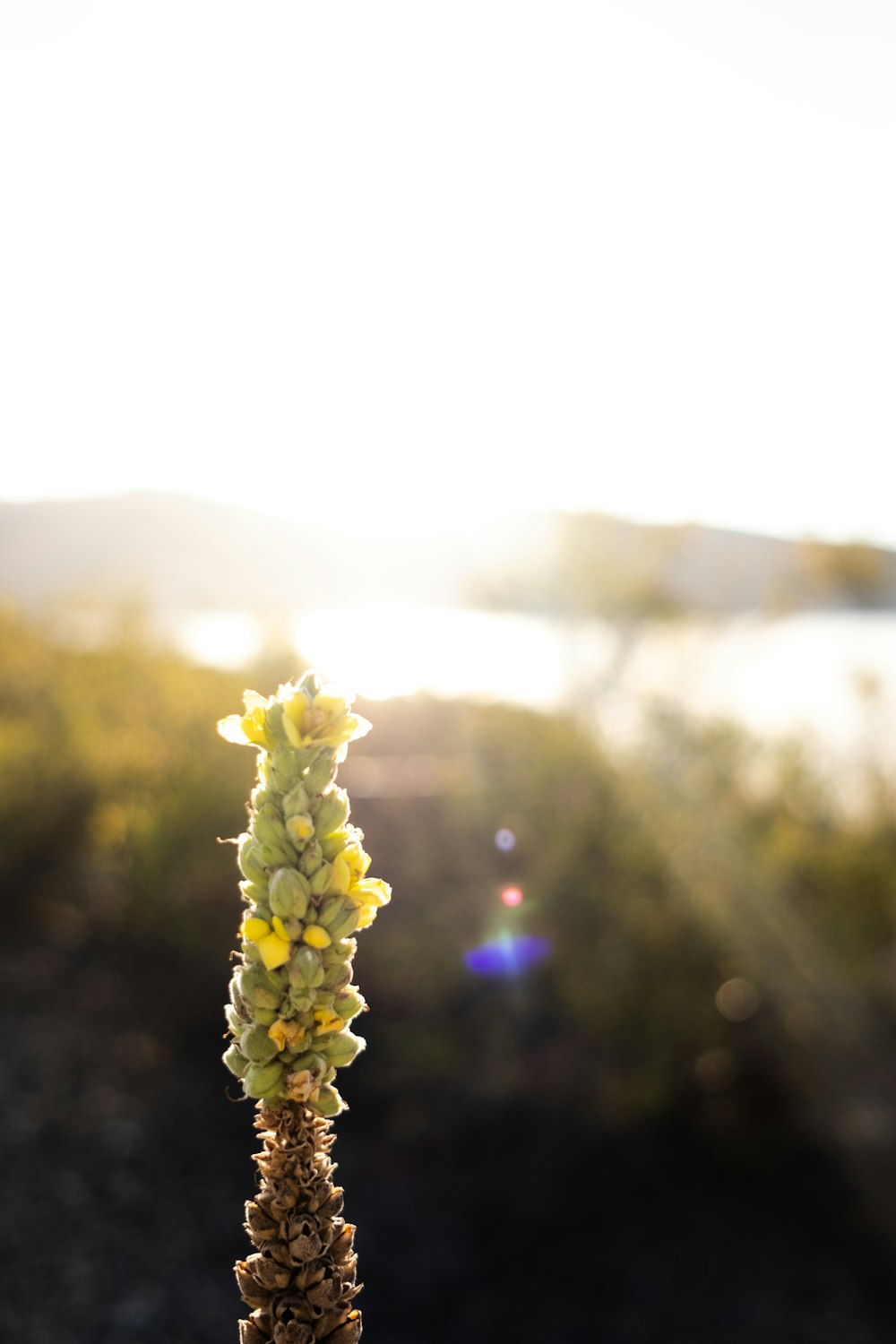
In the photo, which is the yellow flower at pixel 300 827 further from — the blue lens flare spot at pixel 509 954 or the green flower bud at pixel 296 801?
the blue lens flare spot at pixel 509 954

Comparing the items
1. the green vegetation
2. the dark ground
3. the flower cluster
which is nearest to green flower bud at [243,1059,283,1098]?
the flower cluster

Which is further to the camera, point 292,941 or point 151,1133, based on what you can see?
point 151,1133

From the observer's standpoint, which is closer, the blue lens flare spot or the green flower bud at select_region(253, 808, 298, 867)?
the green flower bud at select_region(253, 808, 298, 867)

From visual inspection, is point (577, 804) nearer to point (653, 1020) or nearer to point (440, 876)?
point (440, 876)

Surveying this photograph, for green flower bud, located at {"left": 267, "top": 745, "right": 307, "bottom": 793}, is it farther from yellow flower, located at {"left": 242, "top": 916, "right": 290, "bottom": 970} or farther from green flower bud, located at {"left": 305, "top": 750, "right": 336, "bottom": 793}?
yellow flower, located at {"left": 242, "top": 916, "right": 290, "bottom": 970}

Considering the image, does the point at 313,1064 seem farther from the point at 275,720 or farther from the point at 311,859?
the point at 275,720

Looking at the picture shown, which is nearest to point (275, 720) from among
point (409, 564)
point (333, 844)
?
point (333, 844)

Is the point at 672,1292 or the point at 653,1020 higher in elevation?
the point at 653,1020

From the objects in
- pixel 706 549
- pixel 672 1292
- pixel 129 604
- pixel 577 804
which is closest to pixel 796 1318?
pixel 672 1292
